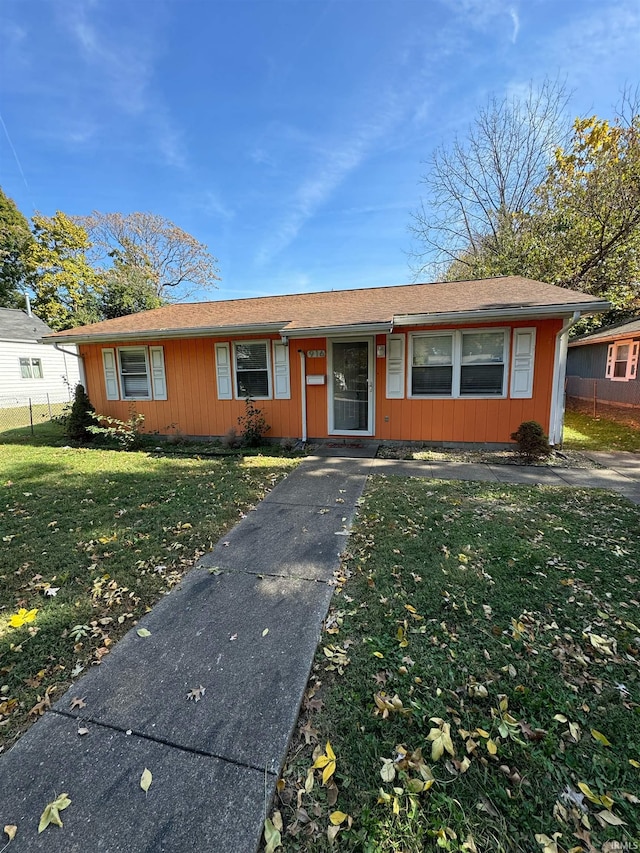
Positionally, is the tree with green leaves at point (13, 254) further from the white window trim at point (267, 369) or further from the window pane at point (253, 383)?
the window pane at point (253, 383)

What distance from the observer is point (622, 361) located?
1305 cm

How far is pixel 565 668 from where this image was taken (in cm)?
205

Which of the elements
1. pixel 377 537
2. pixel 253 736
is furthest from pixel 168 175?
pixel 253 736

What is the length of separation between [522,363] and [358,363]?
3.09m

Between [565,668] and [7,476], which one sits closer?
[565,668]

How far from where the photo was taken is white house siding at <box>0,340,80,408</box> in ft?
54.5

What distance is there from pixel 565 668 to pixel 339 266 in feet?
67.9

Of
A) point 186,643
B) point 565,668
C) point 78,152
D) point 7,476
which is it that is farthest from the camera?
point 78,152

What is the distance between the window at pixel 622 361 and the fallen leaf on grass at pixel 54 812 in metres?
16.0

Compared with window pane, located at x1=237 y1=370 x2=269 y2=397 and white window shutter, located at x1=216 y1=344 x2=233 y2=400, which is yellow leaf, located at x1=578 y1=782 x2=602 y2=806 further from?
white window shutter, located at x1=216 y1=344 x2=233 y2=400

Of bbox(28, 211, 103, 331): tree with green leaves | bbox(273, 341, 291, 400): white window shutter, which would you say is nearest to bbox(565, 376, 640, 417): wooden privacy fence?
bbox(273, 341, 291, 400): white window shutter

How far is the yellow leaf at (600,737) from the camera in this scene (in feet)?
5.35

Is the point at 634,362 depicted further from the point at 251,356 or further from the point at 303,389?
the point at 251,356

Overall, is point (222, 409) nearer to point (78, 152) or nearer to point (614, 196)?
point (614, 196)
